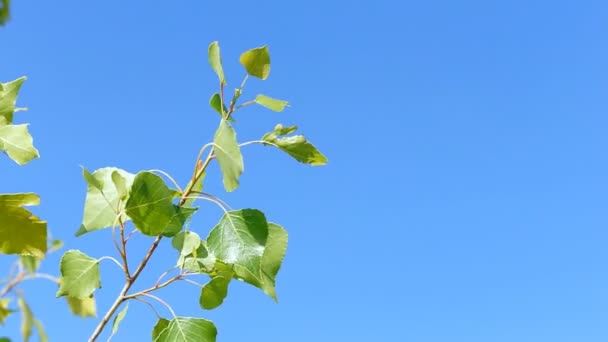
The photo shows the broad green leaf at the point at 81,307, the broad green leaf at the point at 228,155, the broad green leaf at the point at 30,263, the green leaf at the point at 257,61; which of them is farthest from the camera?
the broad green leaf at the point at 30,263

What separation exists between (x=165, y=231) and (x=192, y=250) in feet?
0.24

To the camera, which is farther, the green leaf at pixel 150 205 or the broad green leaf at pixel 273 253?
the broad green leaf at pixel 273 253

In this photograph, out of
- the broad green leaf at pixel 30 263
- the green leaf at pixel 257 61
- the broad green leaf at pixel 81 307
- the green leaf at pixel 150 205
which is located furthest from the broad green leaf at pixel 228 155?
the broad green leaf at pixel 30 263

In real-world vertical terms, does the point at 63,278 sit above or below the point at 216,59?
below

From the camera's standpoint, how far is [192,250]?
1.15 m

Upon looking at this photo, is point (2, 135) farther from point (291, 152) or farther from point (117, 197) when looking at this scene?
point (291, 152)

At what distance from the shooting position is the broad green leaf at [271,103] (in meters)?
1.28

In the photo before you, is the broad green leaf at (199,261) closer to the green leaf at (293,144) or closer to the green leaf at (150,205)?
the green leaf at (150,205)

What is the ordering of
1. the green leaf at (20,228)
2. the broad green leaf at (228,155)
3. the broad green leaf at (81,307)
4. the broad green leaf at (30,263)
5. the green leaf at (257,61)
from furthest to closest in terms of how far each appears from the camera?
the broad green leaf at (30,263), the broad green leaf at (81,307), the green leaf at (257,61), the green leaf at (20,228), the broad green leaf at (228,155)

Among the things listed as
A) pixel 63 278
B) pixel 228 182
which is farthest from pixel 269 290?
pixel 63 278

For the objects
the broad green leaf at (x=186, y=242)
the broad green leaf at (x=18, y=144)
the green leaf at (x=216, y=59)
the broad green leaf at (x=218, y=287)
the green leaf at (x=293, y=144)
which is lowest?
the broad green leaf at (x=218, y=287)

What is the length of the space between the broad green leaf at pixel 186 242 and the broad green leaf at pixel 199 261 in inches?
0.4

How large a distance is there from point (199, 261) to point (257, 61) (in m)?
0.39

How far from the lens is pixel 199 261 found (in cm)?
117
